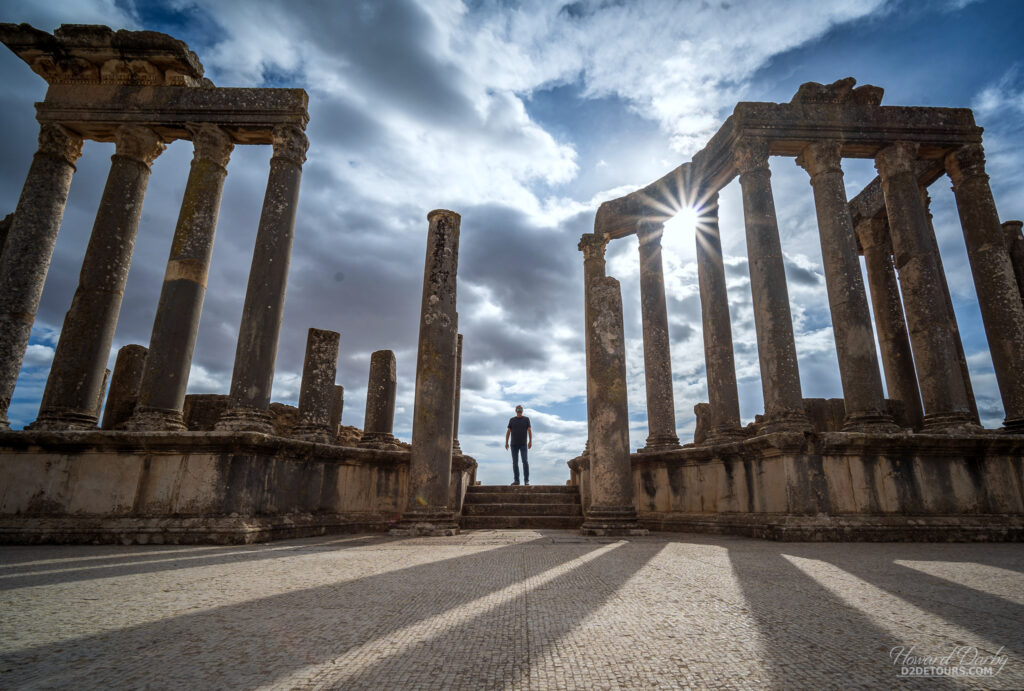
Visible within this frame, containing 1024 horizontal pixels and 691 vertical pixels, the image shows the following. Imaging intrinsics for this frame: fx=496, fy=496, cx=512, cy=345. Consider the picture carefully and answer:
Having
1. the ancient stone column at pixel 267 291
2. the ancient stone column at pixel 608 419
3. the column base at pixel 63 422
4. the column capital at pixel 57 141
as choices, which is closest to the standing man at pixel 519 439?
the ancient stone column at pixel 608 419

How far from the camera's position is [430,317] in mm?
10406

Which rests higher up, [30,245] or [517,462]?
[30,245]

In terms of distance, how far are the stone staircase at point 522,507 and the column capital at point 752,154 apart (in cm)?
911

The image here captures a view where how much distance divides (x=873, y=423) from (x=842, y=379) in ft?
3.68

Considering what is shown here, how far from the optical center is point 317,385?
11.3 meters

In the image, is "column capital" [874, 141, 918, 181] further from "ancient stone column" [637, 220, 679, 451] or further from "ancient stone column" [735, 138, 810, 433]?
"ancient stone column" [637, 220, 679, 451]

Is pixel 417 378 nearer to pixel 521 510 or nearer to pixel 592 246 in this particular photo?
pixel 521 510

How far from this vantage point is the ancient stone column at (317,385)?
1076 cm

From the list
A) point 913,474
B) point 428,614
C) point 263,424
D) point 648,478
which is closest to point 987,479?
point 913,474

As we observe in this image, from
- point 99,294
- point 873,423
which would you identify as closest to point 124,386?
point 99,294

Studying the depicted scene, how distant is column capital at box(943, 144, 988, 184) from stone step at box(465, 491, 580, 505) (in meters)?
12.3

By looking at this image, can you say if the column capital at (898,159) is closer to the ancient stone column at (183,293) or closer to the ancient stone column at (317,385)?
the ancient stone column at (317,385)

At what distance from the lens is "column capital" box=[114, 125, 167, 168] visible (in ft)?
35.4

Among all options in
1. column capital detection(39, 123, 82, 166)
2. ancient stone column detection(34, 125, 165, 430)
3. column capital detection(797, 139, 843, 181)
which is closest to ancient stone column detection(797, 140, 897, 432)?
column capital detection(797, 139, 843, 181)
